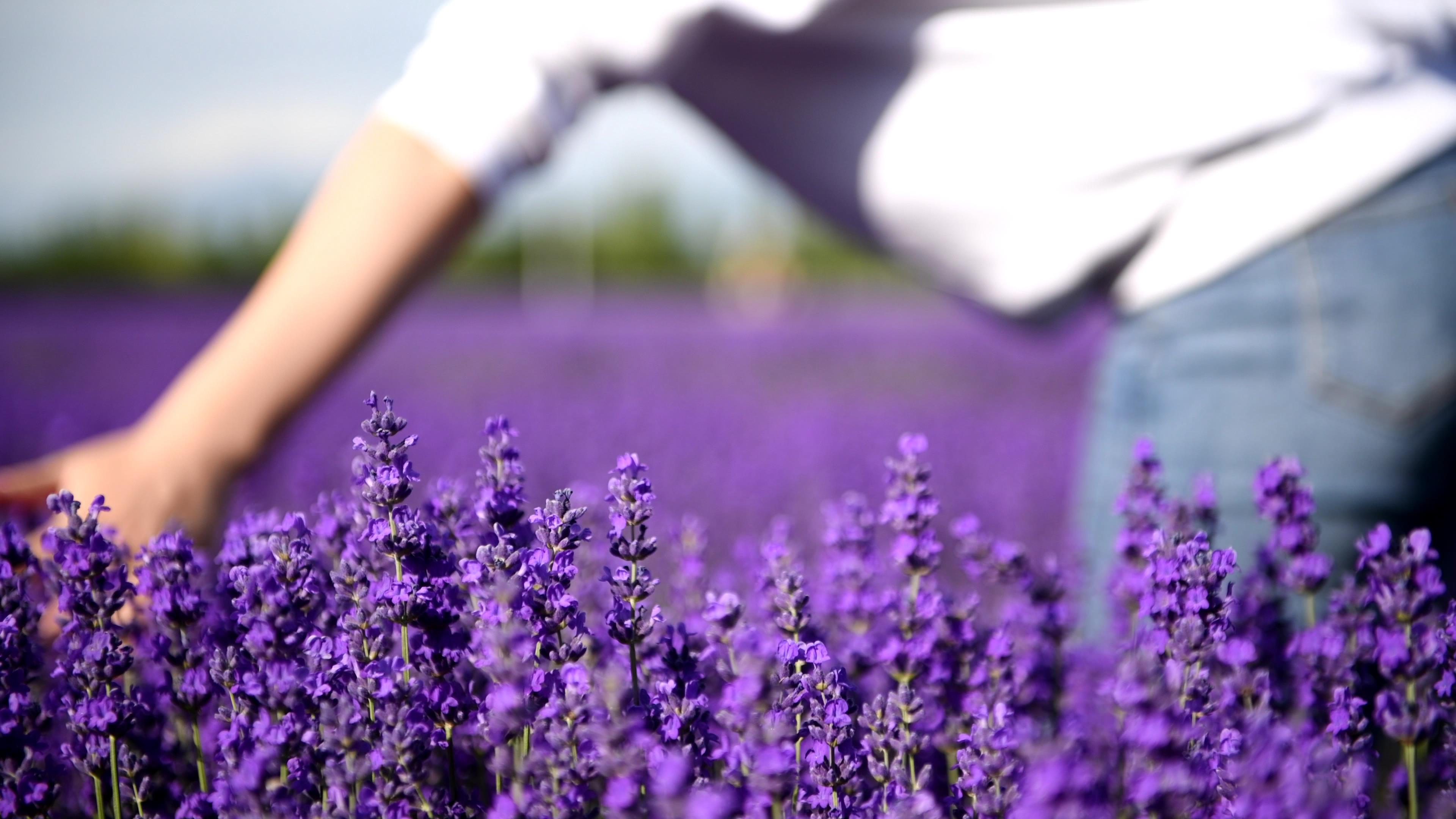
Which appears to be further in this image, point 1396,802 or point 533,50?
point 533,50

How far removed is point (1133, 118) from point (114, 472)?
1.35 m

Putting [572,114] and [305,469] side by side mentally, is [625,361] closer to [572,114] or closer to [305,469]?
[305,469]

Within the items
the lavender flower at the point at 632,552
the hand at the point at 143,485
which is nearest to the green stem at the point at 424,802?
the lavender flower at the point at 632,552

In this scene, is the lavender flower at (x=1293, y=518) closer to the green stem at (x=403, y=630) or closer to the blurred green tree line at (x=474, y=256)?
the green stem at (x=403, y=630)

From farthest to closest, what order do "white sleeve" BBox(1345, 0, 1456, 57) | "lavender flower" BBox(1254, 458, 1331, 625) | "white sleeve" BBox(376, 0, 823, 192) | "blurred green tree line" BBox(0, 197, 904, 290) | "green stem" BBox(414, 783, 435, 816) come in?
"blurred green tree line" BBox(0, 197, 904, 290)
"white sleeve" BBox(1345, 0, 1456, 57)
"white sleeve" BBox(376, 0, 823, 192)
"lavender flower" BBox(1254, 458, 1331, 625)
"green stem" BBox(414, 783, 435, 816)

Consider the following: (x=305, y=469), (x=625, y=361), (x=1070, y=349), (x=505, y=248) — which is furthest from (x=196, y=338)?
A: (x=505, y=248)

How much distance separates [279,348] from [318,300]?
0.23 feet

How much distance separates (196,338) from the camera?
1177 centimetres

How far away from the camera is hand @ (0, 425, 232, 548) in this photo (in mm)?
1210

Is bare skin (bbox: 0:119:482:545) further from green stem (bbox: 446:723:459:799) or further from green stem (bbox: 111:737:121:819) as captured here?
green stem (bbox: 446:723:459:799)

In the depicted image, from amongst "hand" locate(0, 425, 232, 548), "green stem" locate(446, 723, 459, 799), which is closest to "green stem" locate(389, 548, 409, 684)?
"green stem" locate(446, 723, 459, 799)

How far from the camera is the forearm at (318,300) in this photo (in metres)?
1.26

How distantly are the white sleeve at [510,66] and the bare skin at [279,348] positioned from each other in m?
0.04

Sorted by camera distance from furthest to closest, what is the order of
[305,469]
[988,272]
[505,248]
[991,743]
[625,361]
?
[505,248], [625,361], [305,469], [988,272], [991,743]
